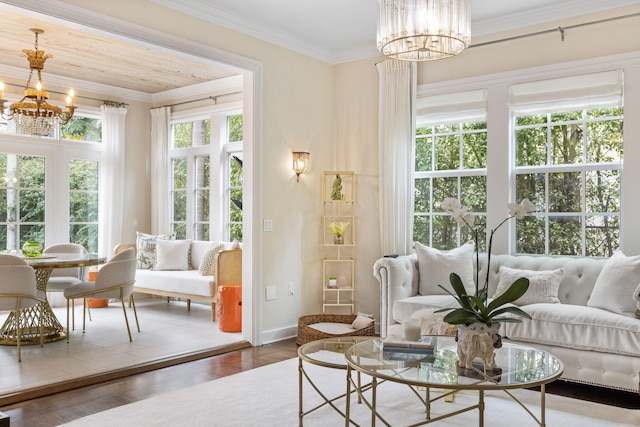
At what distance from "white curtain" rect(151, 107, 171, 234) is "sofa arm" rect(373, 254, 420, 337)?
13.0 feet

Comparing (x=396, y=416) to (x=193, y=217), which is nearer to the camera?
(x=396, y=416)

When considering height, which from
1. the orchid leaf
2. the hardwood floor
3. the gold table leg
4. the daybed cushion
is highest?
the orchid leaf

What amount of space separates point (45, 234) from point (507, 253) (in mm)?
5373

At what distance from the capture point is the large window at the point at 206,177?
7227 millimetres

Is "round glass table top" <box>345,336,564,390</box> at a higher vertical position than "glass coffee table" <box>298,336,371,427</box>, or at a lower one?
higher

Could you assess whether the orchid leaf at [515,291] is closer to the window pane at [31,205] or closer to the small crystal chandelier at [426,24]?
the small crystal chandelier at [426,24]

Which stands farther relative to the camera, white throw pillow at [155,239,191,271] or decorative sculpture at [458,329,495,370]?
white throw pillow at [155,239,191,271]

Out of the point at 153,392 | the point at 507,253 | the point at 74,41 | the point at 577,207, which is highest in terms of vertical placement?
the point at 74,41

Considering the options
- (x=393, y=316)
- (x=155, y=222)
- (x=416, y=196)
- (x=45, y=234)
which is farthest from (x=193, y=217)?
(x=393, y=316)

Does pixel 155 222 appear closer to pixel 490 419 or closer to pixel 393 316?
pixel 393 316

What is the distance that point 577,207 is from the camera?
4.77 m

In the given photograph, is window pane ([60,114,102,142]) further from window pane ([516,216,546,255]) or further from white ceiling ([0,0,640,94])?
window pane ([516,216,546,255])

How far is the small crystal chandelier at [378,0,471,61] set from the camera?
2873 millimetres

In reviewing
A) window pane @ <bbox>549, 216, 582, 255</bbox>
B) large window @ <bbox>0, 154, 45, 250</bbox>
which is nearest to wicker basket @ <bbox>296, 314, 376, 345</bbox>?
window pane @ <bbox>549, 216, 582, 255</bbox>
